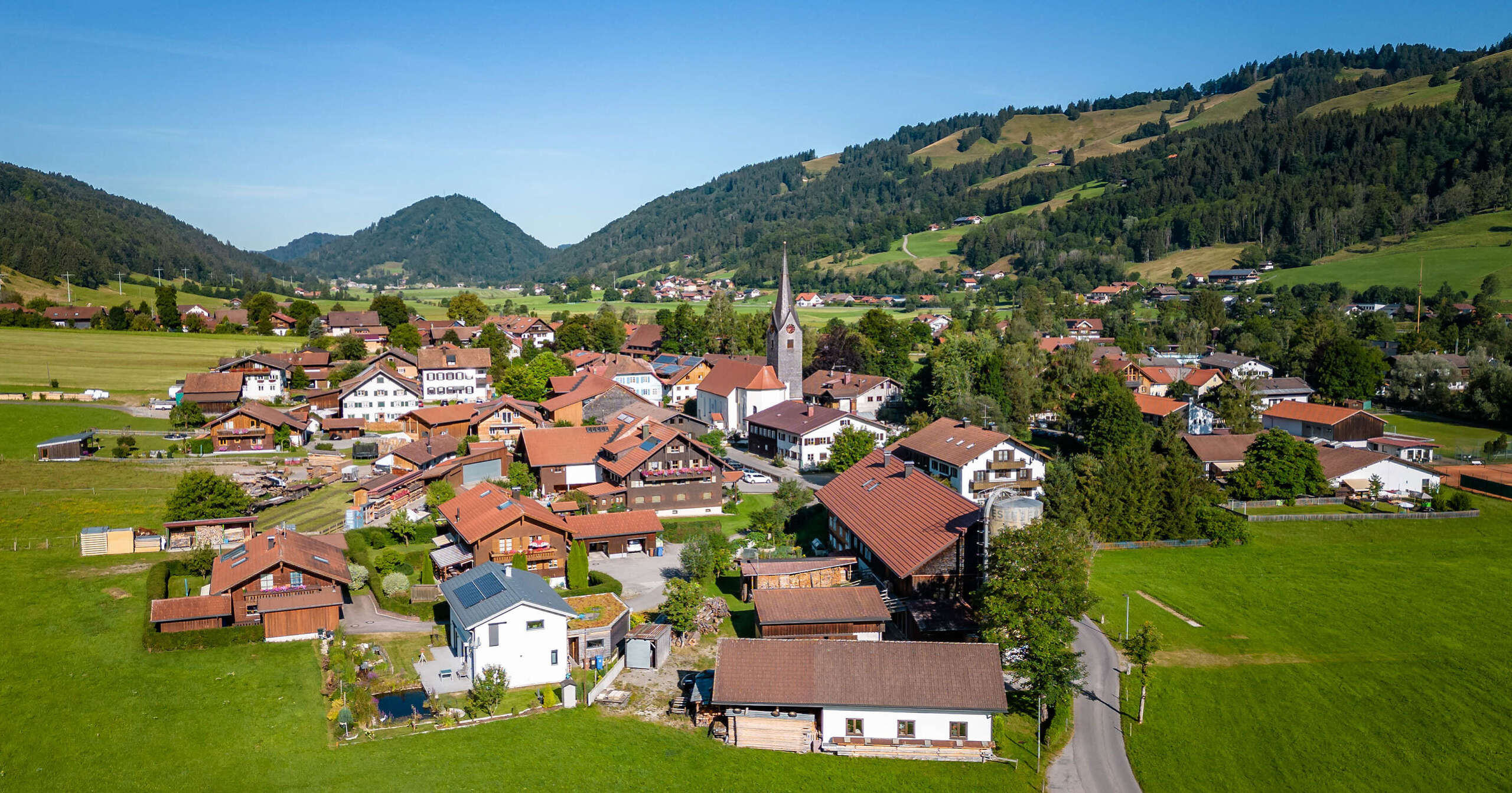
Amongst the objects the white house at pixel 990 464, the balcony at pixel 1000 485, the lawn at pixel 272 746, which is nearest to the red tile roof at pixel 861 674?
the lawn at pixel 272 746

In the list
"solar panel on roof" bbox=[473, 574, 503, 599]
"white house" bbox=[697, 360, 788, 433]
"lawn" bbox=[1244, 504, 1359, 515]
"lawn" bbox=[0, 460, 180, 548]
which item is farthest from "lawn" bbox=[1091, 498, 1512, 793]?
"lawn" bbox=[0, 460, 180, 548]

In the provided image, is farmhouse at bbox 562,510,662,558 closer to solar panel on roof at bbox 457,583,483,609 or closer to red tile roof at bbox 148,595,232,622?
solar panel on roof at bbox 457,583,483,609

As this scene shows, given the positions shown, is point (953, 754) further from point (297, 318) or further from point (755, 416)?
point (297, 318)

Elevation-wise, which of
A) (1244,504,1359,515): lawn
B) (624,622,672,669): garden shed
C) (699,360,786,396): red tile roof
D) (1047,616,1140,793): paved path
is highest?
(699,360,786,396): red tile roof

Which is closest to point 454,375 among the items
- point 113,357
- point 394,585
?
point 113,357

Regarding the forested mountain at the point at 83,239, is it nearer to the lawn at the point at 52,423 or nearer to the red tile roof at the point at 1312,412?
the lawn at the point at 52,423

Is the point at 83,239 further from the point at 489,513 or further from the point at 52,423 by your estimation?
the point at 489,513

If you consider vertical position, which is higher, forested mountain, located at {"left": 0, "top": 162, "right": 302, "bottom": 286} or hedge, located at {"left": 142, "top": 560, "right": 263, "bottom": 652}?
forested mountain, located at {"left": 0, "top": 162, "right": 302, "bottom": 286}
